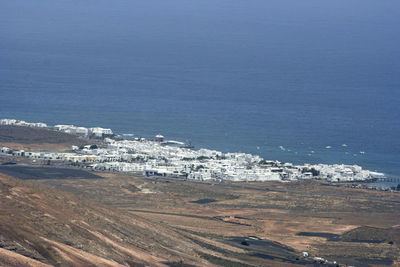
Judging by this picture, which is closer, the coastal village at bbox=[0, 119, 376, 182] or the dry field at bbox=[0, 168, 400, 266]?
the dry field at bbox=[0, 168, 400, 266]

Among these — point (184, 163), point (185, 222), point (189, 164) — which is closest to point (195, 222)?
point (185, 222)

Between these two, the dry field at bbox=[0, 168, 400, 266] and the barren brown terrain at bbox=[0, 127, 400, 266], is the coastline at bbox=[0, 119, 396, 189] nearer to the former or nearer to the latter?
the barren brown terrain at bbox=[0, 127, 400, 266]

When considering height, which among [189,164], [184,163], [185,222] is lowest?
[185,222]

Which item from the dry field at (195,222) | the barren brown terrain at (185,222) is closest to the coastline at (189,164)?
the barren brown terrain at (185,222)

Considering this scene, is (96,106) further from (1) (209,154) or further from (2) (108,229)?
(2) (108,229)

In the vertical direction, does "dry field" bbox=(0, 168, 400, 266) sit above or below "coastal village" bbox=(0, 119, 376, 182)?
below

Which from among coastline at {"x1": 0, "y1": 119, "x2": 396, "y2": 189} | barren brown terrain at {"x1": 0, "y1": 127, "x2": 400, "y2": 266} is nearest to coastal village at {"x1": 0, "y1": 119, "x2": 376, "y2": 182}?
coastline at {"x1": 0, "y1": 119, "x2": 396, "y2": 189}

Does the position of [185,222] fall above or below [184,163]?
below

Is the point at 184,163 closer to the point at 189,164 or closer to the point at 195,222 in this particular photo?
the point at 189,164

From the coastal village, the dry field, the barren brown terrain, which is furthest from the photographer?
the coastal village
